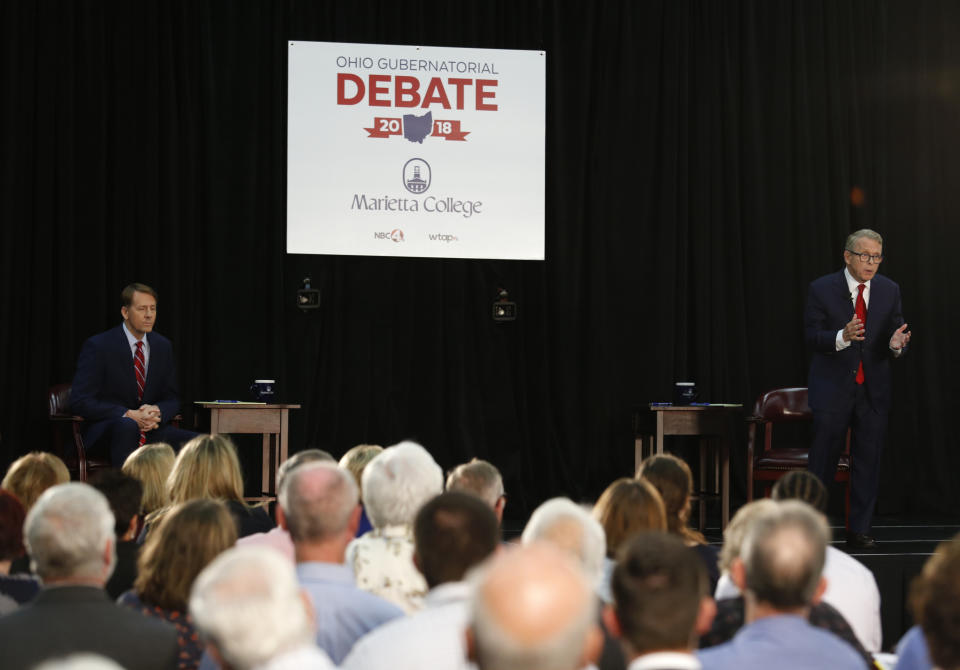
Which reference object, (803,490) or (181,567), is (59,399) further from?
(803,490)

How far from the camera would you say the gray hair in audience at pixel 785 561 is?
1762mm

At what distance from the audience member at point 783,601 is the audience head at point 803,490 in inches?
51.9

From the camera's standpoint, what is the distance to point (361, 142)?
700 cm

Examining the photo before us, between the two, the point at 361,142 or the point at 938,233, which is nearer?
the point at 361,142

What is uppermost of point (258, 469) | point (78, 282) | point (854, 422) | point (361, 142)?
point (361, 142)

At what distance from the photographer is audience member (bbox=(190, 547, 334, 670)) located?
1.40m

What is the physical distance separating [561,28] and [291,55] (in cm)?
185

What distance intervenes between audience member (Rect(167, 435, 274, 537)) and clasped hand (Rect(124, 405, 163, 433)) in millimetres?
2371

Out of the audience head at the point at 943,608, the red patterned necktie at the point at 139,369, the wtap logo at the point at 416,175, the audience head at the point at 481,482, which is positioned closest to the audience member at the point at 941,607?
the audience head at the point at 943,608

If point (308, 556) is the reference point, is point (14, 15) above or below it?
above

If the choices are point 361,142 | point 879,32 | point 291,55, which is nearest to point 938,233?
point 879,32

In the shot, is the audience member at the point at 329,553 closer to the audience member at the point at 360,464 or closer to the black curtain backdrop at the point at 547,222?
the audience member at the point at 360,464

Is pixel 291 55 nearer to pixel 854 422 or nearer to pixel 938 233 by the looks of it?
pixel 854 422

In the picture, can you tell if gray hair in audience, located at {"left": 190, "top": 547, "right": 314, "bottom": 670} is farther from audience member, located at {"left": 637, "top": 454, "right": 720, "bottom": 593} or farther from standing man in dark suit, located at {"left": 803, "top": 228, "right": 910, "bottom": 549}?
standing man in dark suit, located at {"left": 803, "top": 228, "right": 910, "bottom": 549}
